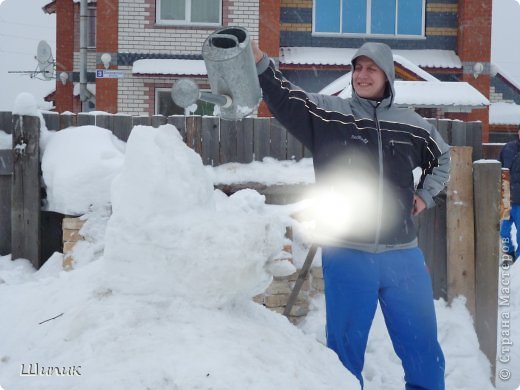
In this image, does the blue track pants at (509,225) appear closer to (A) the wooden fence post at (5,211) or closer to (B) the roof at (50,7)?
(A) the wooden fence post at (5,211)

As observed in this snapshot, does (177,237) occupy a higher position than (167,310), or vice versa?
(177,237)

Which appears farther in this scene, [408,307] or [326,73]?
[326,73]

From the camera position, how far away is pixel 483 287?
163 inches

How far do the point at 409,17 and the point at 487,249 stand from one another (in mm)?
9348

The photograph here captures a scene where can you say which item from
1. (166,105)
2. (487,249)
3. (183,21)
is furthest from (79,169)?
(183,21)

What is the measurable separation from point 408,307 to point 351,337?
13.6 inches

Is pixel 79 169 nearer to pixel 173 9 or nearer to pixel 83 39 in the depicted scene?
pixel 173 9

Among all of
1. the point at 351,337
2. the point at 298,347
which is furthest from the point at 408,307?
the point at 298,347

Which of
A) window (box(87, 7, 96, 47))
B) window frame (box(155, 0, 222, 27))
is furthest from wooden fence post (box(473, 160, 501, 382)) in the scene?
window (box(87, 7, 96, 47))

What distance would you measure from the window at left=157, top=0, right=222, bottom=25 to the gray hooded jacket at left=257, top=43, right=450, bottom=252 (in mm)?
9359

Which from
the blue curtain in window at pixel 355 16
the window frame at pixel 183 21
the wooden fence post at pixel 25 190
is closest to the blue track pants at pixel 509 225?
the wooden fence post at pixel 25 190

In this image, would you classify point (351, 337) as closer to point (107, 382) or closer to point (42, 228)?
point (107, 382)

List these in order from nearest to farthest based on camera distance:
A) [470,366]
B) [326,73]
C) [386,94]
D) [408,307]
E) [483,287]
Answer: [408,307] → [386,94] → [470,366] → [483,287] → [326,73]

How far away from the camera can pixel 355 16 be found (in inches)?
476
